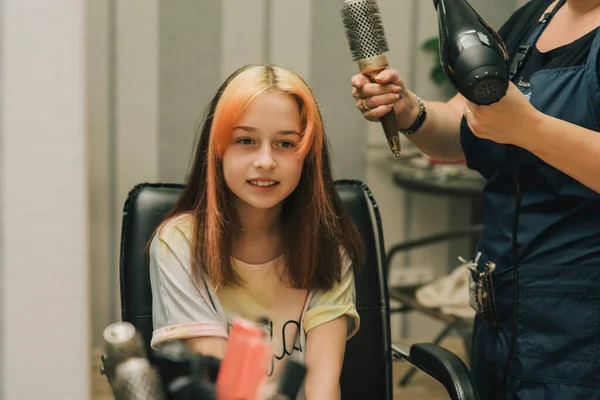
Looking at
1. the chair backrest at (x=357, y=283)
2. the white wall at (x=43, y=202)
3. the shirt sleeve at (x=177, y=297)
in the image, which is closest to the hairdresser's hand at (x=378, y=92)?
the chair backrest at (x=357, y=283)

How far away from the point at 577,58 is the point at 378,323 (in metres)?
0.60

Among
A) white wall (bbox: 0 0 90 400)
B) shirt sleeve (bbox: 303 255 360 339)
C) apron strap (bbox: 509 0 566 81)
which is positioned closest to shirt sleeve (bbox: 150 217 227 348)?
shirt sleeve (bbox: 303 255 360 339)

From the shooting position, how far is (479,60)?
90 centimetres

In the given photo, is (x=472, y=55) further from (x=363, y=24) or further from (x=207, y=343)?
(x=207, y=343)

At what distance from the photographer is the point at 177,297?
1147 millimetres

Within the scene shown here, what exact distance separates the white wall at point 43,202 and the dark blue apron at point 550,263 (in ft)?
2.90

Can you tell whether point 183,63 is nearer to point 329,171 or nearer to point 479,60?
point 329,171

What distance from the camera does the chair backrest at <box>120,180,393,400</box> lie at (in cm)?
126

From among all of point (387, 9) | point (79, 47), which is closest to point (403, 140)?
point (387, 9)

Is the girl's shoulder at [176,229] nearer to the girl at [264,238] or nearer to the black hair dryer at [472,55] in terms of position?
the girl at [264,238]

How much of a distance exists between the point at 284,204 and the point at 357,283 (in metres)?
0.23

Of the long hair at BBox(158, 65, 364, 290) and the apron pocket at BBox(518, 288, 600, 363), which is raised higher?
the long hair at BBox(158, 65, 364, 290)

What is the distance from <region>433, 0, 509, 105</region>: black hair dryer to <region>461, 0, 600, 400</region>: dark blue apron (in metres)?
0.20

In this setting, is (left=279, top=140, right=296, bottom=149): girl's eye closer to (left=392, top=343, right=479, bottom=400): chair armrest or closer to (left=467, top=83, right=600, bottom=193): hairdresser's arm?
(left=467, top=83, right=600, bottom=193): hairdresser's arm
